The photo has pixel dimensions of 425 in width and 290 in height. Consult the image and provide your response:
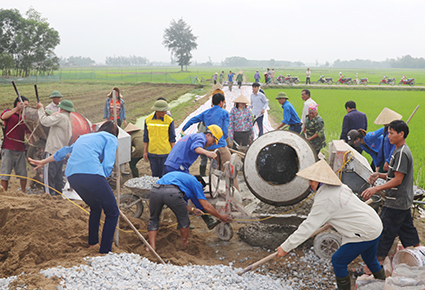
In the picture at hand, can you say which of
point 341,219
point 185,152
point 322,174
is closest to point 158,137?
point 185,152

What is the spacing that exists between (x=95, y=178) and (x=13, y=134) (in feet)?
10.1

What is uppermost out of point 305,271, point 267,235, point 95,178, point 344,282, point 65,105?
point 65,105

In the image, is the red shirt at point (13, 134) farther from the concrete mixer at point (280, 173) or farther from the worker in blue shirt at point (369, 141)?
the worker in blue shirt at point (369, 141)

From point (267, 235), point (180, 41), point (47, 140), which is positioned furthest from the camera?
point (180, 41)

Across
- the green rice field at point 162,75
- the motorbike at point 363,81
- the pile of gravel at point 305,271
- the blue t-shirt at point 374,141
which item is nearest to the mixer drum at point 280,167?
the pile of gravel at point 305,271

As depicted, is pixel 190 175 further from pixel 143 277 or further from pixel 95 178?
pixel 143 277

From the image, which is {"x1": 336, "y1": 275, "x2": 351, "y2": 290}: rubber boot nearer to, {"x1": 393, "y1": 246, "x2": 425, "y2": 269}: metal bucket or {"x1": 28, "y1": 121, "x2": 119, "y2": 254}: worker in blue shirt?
{"x1": 393, "y1": 246, "x2": 425, "y2": 269}: metal bucket

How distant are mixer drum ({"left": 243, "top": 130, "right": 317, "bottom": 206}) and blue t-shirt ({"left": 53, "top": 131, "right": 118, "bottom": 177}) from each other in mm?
2175

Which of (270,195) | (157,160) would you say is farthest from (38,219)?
(270,195)

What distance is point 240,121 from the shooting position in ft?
26.2

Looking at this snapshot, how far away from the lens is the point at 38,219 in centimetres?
447

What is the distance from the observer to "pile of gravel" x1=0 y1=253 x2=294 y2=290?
3342mm

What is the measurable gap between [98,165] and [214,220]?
192cm

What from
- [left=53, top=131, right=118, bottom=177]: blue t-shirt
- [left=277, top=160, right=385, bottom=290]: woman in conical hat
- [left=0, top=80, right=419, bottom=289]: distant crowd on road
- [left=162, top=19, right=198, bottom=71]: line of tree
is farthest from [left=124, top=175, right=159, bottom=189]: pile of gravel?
[left=162, top=19, right=198, bottom=71]: line of tree
